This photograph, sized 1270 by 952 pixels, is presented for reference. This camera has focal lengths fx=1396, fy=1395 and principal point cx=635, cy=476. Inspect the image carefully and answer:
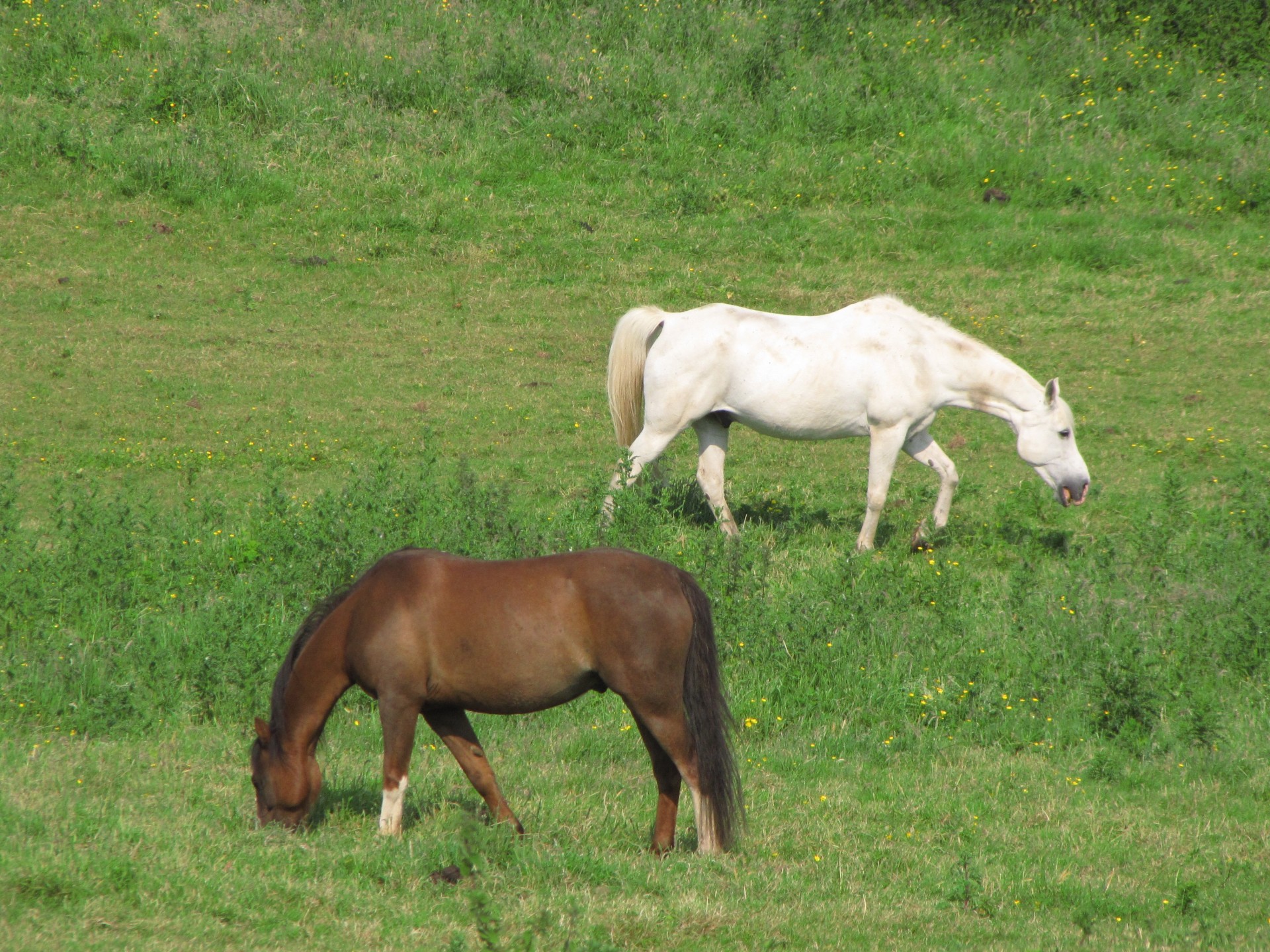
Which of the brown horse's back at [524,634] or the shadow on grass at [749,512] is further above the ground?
the brown horse's back at [524,634]

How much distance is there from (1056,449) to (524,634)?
6817mm

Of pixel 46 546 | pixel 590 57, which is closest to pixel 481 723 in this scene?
pixel 46 546

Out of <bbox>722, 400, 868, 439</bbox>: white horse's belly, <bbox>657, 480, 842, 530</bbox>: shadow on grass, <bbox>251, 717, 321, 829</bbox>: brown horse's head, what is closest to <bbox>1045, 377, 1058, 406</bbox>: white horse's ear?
<bbox>722, 400, 868, 439</bbox>: white horse's belly

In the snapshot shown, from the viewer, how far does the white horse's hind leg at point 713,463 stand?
1104cm

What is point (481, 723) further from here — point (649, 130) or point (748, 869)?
point (649, 130)

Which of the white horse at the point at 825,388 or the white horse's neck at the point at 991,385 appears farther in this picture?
the white horse's neck at the point at 991,385

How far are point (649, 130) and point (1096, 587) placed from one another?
1231 centimetres

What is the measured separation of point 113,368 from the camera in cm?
1415

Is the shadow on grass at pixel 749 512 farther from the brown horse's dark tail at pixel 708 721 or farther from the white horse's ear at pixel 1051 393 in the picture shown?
the brown horse's dark tail at pixel 708 721

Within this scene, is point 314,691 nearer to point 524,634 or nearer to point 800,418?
point 524,634

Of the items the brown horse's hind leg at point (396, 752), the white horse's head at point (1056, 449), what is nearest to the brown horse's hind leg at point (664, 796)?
the brown horse's hind leg at point (396, 752)

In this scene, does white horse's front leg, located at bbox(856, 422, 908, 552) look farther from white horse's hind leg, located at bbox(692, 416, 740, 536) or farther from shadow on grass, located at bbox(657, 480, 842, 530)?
white horse's hind leg, located at bbox(692, 416, 740, 536)

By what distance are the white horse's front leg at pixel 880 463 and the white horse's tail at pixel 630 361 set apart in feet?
6.27

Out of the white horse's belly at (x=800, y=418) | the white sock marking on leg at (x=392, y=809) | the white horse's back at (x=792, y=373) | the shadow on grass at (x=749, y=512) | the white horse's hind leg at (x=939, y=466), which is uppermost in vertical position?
the white horse's back at (x=792, y=373)
